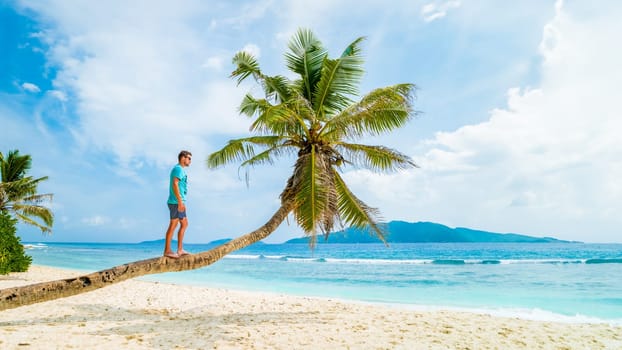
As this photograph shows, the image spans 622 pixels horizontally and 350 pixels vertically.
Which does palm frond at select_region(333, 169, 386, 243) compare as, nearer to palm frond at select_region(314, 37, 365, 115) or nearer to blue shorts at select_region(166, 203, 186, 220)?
palm frond at select_region(314, 37, 365, 115)

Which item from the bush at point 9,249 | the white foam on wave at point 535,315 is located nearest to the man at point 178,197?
the white foam on wave at point 535,315

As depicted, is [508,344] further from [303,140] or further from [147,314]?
[147,314]

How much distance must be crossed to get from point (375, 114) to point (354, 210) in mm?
2064

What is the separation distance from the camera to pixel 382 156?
334 inches

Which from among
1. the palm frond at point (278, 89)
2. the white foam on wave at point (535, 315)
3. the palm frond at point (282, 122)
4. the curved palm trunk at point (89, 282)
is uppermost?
the palm frond at point (278, 89)

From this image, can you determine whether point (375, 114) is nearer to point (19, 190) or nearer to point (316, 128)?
point (316, 128)

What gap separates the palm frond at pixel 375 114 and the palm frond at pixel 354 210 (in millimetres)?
946

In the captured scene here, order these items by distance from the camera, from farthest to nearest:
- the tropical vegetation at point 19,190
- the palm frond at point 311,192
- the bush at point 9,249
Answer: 1. the tropical vegetation at point 19,190
2. the bush at point 9,249
3. the palm frond at point 311,192

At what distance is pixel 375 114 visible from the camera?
809 cm

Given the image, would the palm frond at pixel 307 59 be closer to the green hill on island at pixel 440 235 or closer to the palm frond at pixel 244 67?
the palm frond at pixel 244 67

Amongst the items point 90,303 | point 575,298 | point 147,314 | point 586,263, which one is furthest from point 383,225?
point 586,263

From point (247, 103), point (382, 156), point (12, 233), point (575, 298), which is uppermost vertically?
point (247, 103)

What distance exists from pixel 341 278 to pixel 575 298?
1090 cm

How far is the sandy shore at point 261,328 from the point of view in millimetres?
5992
